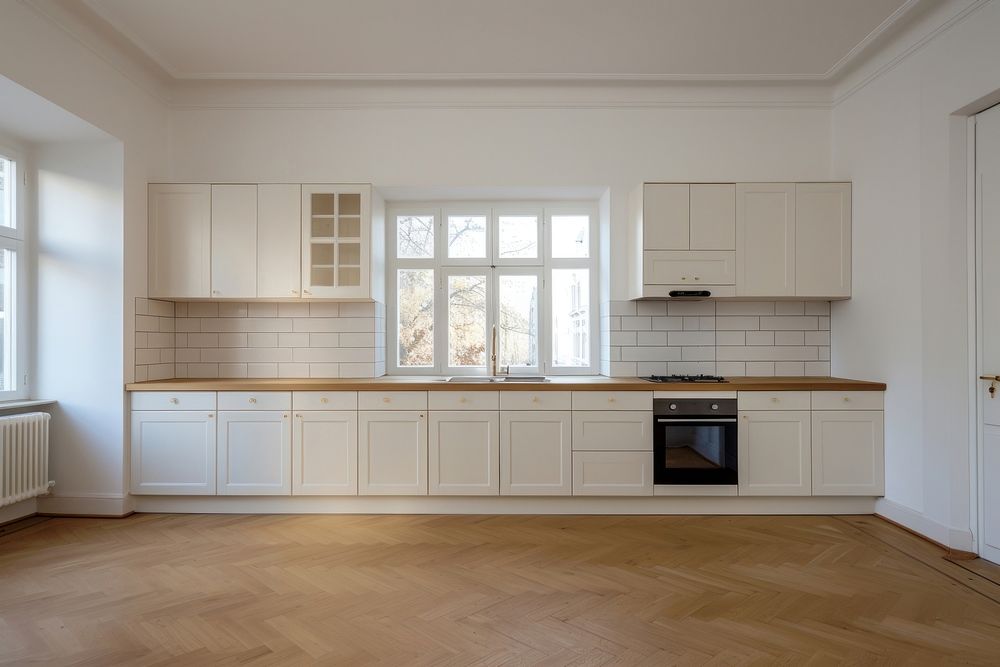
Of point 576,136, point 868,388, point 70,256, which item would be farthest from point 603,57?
point 70,256

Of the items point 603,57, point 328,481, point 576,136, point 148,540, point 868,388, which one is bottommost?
point 148,540

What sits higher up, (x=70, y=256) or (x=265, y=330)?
(x=70, y=256)

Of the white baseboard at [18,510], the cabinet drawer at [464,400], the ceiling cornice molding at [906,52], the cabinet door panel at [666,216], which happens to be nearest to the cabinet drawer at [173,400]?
the white baseboard at [18,510]

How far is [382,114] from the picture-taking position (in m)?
4.13

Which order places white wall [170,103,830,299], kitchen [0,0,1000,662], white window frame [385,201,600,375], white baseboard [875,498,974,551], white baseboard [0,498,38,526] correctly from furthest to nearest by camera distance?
white window frame [385,201,600,375] < white wall [170,103,830,299] < white baseboard [0,498,38,526] < kitchen [0,0,1000,662] < white baseboard [875,498,974,551]

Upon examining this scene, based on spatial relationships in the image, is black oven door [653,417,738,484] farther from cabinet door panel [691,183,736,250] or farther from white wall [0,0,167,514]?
white wall [0,0,167,514]

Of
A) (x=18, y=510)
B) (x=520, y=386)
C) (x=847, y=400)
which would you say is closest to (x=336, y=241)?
(x=520, y=386)

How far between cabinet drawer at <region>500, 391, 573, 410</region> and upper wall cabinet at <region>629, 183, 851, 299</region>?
0.97 m

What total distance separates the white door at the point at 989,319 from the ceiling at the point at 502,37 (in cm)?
93

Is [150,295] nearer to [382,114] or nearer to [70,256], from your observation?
[70,256]

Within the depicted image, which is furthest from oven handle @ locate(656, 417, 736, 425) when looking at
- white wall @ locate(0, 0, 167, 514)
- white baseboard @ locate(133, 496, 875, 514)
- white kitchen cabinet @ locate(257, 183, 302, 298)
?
white wall @ locate(0, 0, 167, 514)

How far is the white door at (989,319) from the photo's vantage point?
2.88m

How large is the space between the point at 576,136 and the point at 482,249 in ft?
3.76

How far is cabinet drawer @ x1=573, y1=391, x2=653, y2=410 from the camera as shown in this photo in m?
3.64
